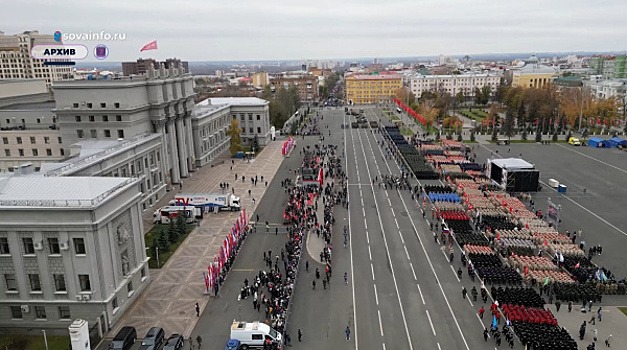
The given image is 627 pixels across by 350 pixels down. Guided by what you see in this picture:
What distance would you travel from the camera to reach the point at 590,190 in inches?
2410

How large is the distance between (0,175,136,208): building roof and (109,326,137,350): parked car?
25.4 feet

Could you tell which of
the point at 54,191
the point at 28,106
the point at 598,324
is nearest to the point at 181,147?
the point at 28,106

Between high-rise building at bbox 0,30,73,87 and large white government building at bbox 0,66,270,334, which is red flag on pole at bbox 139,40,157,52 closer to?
large white government building at bbox 0,66,270,334

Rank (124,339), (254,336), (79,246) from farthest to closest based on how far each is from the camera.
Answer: (79,246)
(254,336)
(124,339)

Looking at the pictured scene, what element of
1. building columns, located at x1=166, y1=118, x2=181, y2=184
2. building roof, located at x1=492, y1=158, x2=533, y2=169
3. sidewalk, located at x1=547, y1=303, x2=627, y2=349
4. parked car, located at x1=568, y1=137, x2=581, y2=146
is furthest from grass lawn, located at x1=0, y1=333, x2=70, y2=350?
parked car, located at x1=568, y1=137, x2=581, y2=146

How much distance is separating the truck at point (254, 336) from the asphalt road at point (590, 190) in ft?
92.4

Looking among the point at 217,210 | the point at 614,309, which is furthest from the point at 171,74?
the point at 614,309

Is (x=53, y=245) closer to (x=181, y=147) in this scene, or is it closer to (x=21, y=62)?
(x=181, y=147)

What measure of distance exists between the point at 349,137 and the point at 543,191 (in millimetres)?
53548

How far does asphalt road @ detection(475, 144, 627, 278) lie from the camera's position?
4416 cm

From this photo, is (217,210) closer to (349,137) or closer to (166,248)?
(166,248)

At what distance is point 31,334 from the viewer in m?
29.7

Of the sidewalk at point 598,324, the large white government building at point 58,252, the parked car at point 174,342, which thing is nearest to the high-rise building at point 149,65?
the large white government building at point 58,252

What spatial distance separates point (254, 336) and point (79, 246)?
12.2 metres
